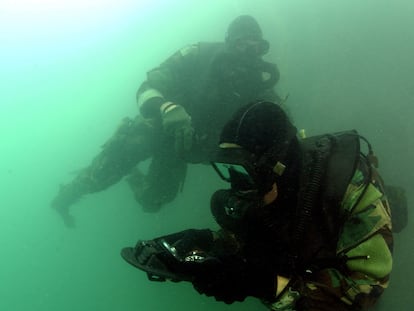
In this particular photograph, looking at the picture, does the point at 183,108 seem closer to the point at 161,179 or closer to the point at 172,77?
the point at 172,77

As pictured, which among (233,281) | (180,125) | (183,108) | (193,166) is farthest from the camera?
(193,166)

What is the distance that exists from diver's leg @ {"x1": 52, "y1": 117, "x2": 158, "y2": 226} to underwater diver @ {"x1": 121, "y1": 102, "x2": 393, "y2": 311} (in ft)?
12.2

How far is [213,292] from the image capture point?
7.32ft

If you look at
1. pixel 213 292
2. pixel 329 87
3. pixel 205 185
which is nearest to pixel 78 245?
pixel 205 185

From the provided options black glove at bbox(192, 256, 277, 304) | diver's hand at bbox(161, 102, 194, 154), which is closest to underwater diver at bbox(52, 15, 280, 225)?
diver's hand at bbox(161, 102, 194, 154)

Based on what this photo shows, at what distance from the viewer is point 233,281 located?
7.32 ft

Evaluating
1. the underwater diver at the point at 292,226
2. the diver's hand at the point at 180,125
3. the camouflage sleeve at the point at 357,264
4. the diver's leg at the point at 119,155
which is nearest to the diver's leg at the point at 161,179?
the diver's leg at the point at 119,155

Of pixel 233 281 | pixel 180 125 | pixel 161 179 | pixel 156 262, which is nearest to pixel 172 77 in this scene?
pixel 180 125

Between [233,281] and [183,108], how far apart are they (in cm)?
289

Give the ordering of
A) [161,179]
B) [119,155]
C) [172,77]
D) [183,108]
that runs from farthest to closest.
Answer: [161,179]
[119,155]
[172,77]
[183,108]

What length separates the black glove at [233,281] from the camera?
222 cm

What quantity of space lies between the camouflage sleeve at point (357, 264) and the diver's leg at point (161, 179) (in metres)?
3.88

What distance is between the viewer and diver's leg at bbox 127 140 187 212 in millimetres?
6188

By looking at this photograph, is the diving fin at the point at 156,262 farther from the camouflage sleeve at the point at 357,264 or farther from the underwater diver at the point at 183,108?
the underwater diver at the point at 183,108
